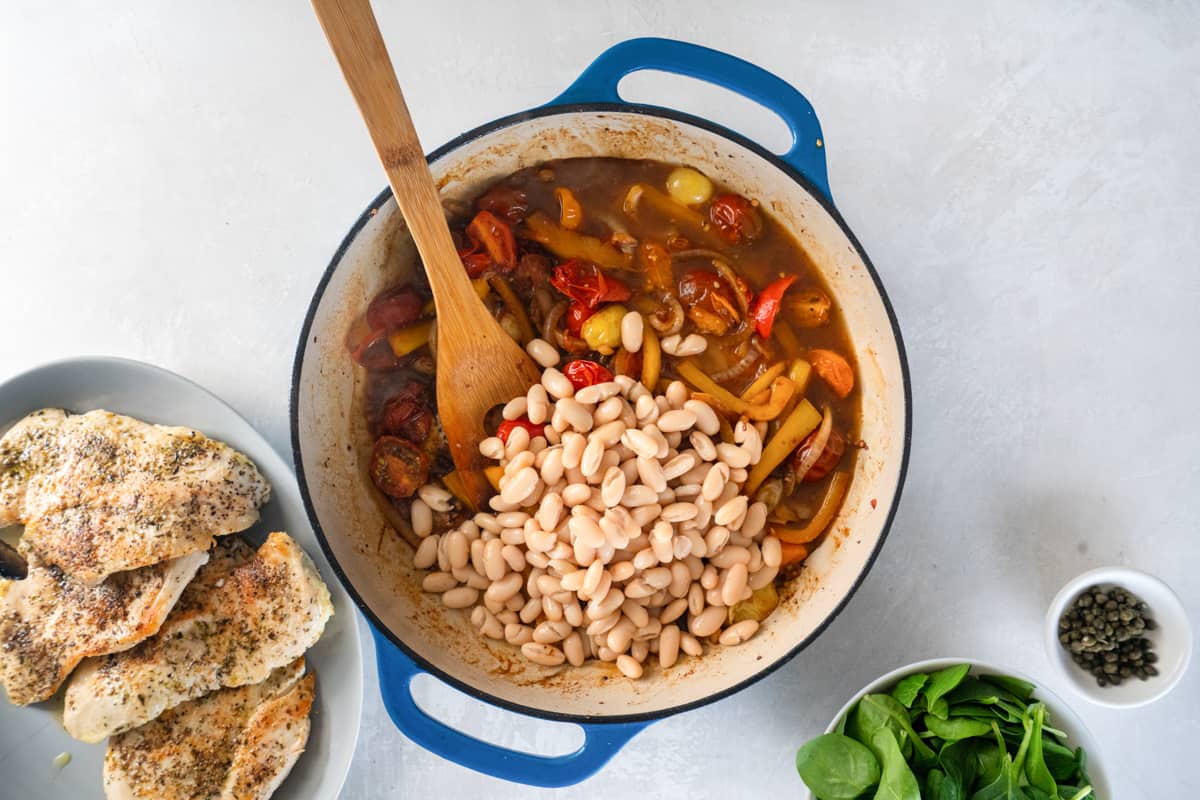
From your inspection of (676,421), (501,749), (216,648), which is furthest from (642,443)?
(216,648)

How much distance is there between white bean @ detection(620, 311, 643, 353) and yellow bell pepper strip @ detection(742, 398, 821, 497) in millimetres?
307

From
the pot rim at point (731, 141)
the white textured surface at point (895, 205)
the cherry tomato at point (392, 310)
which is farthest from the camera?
the white textured surface at point (895, 205)

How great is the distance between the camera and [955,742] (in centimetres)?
157

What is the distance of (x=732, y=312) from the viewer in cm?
166

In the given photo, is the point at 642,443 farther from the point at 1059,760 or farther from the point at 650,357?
the point at 1059,760

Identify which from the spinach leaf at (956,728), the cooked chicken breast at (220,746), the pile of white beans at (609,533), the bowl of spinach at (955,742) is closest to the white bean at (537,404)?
the pile of white beans at (609,533)

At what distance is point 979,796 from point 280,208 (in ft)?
5.49

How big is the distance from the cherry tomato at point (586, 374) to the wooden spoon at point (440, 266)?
0.23ft

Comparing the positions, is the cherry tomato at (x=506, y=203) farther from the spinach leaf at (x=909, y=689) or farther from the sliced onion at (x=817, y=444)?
the spinach leaf at (x=909, y=689)

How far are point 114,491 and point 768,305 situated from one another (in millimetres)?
1185

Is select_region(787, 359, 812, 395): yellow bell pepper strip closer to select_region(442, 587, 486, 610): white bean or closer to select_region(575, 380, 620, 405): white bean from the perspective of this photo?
select_region(575, 380, 620, 405): white bean

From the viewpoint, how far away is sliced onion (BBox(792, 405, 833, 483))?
1666 mm

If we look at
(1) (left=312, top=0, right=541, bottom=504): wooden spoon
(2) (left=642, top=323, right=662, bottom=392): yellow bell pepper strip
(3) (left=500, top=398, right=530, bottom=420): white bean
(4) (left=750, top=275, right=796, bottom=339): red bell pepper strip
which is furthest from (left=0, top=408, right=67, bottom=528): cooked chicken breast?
(4) (left=750, top=275, right=796, bottom=339): red bell pepper strip

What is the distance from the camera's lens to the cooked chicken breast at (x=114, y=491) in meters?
1.51
